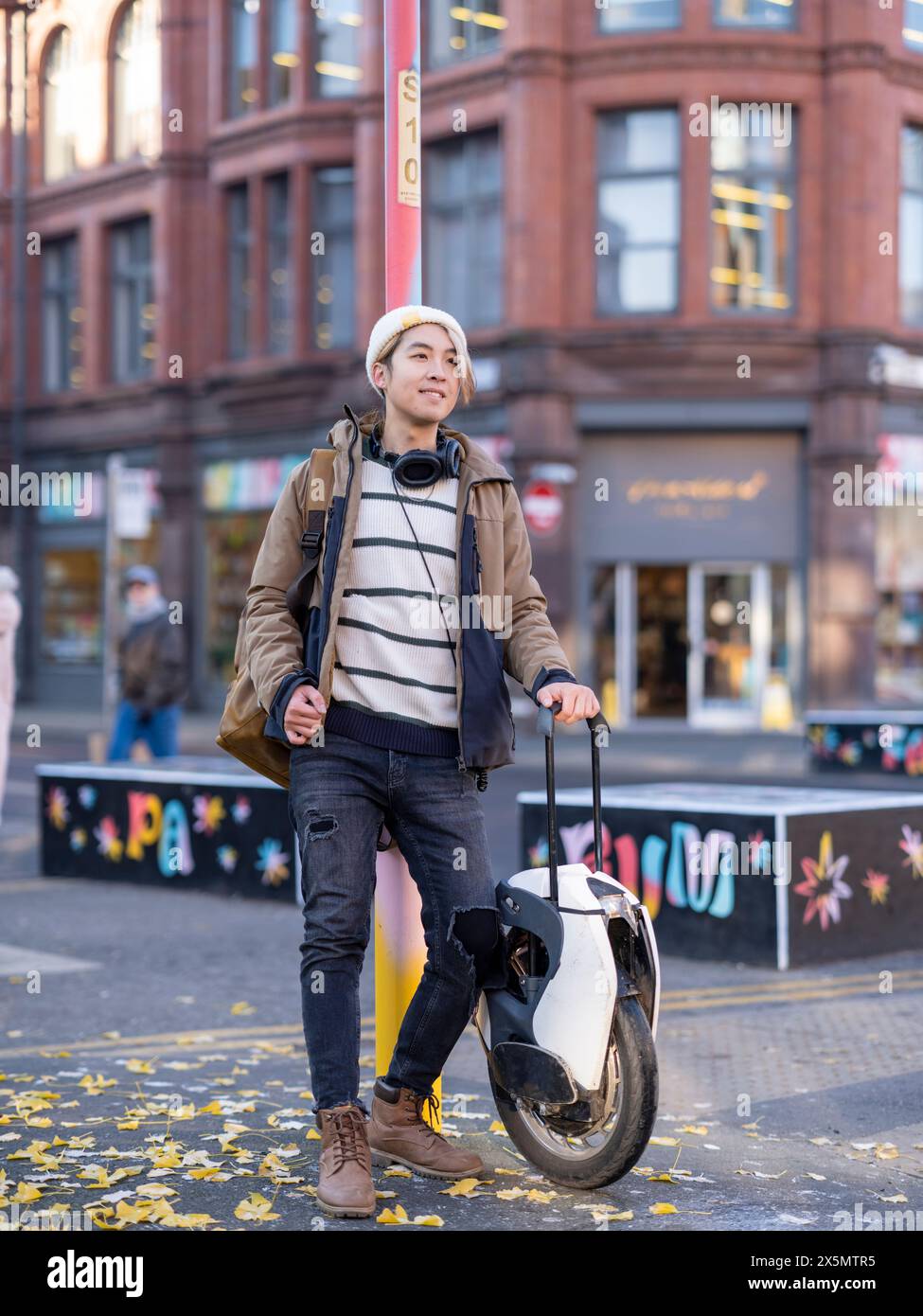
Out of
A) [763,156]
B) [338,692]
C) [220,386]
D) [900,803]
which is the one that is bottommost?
[900,803]

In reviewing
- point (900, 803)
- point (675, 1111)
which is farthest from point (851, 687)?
point (675, 1111)

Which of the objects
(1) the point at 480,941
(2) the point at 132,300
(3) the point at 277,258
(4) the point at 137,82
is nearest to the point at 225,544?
(3) the point at 277,258

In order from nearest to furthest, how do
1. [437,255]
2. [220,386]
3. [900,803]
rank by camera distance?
[900,803]
[437,255]
[220,386]

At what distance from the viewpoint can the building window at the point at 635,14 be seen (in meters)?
25.2

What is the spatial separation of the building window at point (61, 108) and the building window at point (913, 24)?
15544mm

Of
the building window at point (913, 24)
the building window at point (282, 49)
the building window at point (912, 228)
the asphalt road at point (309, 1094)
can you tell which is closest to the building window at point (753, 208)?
the building window at point (912, 228)

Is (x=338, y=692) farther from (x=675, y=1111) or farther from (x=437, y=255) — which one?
(x=437, y=255)

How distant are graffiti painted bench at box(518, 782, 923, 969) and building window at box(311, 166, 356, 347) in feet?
70.0

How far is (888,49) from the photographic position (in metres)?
25.3

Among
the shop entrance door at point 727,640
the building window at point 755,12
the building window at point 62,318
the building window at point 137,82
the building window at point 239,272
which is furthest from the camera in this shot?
the building window at point 62,318

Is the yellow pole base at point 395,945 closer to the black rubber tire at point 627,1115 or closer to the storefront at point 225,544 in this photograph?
the black rubber tire at point 627,1115

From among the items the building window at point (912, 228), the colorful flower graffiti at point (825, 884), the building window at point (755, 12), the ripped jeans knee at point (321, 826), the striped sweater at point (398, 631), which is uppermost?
the building window at point (755, 12)

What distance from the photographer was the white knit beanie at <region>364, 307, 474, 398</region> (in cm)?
457
